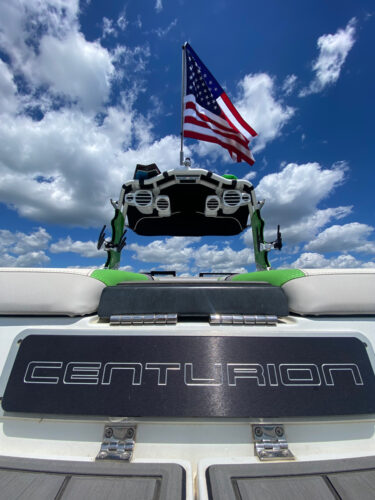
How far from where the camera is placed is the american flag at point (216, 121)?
423 cm

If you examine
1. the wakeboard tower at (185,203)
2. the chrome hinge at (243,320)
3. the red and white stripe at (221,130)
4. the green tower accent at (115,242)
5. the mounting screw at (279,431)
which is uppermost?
the red and white stripe at (221,130)

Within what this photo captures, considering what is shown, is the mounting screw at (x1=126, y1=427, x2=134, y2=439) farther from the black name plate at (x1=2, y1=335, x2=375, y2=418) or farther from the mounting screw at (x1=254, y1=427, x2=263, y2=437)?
the mounting screw at (x1=254, y1=427, x2=263, y2=437)

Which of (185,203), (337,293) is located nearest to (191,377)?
(337,293)

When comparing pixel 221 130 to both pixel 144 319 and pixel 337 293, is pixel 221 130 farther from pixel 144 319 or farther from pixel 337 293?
pixel 144 319

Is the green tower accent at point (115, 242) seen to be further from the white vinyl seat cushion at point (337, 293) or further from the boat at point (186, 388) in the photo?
the white vinyl seat cushion at point (337, 293)

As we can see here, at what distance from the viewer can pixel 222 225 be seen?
12.3ft

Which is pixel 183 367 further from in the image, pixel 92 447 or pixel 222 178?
pixel 222 178

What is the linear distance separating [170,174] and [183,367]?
269 cm

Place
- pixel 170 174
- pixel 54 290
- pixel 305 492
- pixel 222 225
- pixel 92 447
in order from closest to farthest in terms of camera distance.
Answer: pixel 305 492, pixel 92 447, pixel 54 290, pixel 170 174, pixel 222 225

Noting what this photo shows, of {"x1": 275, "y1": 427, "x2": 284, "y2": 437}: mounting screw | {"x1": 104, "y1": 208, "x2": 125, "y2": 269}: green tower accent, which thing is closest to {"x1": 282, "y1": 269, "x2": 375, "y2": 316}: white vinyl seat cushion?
{"x1": 275, "y1": 427, "x2": 284, "y2": 437}: mounting screw

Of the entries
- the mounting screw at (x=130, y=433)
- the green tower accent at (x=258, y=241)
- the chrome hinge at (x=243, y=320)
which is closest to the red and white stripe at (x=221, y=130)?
the green tower accent at (x=258, y=241)

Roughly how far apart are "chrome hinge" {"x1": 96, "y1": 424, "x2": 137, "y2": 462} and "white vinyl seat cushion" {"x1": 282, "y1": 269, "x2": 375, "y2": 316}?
756 mm

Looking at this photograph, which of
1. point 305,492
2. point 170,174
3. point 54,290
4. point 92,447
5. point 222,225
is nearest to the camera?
point 305,492

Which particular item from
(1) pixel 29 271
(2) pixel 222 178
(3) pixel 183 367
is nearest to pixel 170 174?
(2) pixel 222 178
